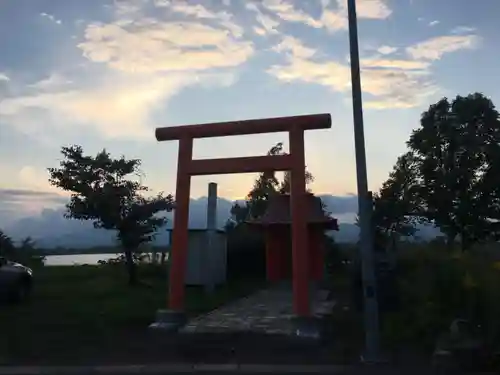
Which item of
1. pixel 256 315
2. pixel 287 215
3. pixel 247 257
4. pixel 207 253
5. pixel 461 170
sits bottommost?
pixel 256 315

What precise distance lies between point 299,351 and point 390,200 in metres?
19.0

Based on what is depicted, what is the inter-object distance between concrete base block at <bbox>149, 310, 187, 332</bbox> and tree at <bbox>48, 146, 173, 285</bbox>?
813cm

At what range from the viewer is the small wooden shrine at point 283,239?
2578 centimetres

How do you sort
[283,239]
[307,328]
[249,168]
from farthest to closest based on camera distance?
1. [283,239]
2. [249,168]
3. [307,328]

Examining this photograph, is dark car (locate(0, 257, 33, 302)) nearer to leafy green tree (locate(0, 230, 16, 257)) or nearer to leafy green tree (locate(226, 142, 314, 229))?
leafy green tree (locate(0, 230, 16, 257))

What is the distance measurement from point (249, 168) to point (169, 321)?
3.50 meters

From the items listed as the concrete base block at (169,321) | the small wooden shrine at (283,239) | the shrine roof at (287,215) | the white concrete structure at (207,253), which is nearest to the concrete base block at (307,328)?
the concrete base block at (169,321)

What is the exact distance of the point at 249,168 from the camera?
13.8m

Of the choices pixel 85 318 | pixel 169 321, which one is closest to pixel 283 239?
pixel 85 318

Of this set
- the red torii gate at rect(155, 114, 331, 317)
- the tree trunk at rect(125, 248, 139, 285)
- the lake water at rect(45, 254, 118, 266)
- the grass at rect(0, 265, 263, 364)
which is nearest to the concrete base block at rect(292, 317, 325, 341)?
the red torii gate at rect(155, 114, 331, 317)

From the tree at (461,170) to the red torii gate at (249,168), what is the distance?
15778 millimetres

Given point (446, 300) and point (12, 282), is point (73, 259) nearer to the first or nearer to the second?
point (12, 282)

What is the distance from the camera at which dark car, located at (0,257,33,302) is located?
1650cm

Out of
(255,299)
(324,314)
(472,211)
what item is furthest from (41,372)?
(472,211)
